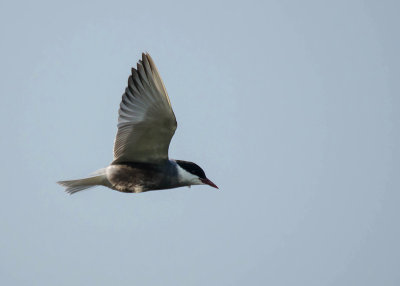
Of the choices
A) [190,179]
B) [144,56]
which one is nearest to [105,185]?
[190,179]

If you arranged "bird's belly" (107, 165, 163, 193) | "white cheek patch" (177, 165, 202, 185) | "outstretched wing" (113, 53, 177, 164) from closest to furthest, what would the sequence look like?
"outstretched wing" (113, 53, 177, 164) → "bird's belly" (107, 165, 163, 193) → "white cheek patch" (177, 165, 202, 185)

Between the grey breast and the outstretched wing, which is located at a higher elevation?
the outstretched wing

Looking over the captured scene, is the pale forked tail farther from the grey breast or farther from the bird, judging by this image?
the grey breast

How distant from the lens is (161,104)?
8.16 meters

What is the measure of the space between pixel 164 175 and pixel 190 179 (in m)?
0.40

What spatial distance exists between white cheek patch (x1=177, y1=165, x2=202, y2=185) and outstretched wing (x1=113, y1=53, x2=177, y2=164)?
29 centimetres

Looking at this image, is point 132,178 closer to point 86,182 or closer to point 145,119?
point 86,182

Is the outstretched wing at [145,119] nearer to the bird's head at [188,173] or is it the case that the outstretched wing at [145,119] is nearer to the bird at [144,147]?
the bird at [144,147]

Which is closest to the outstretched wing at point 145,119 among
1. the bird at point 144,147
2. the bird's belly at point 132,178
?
the bird at point 144,147

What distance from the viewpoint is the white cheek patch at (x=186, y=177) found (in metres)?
8.79

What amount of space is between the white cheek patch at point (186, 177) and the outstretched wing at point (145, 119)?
0.97ft

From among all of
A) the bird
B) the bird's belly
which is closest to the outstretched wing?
the bird

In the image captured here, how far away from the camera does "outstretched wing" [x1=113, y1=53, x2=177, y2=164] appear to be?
8.12 meters

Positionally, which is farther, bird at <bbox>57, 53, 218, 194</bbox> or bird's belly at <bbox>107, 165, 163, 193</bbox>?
bird's belly at <bbox>107, 165, 163, 193</bbox>
